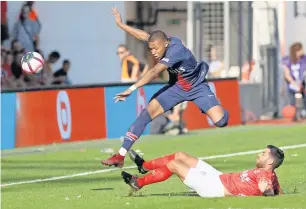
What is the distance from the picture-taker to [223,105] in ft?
94.9

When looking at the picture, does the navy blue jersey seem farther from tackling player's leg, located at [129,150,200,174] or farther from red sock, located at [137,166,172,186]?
red sock, located at [137,166,172,186]

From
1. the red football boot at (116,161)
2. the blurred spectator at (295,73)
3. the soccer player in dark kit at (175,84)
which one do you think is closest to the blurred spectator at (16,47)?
the blurred spectator at (295,73)

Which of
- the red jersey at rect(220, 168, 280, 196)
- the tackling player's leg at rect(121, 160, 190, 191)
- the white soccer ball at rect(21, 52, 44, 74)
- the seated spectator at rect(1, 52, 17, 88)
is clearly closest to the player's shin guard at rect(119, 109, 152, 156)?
the tackling player's leg at rect(121, 160, 190, 191)

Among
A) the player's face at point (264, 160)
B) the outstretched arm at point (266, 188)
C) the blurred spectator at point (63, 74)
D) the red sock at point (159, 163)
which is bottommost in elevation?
the outstretched arm at point (266, 188)

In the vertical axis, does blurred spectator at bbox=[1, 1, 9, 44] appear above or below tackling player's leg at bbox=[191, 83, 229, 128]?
above

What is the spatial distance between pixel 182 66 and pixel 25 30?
1058 centimetres

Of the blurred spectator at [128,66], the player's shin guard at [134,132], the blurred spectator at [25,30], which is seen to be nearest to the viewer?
the player's shin guard at [134,132]

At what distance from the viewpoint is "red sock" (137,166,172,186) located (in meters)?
14.5

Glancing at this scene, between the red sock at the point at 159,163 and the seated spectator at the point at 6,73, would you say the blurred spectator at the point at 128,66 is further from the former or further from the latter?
the red sock at the point at 159,163

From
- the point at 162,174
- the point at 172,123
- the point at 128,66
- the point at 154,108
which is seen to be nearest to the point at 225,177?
the point at 162,174

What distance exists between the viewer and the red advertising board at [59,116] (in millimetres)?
23672

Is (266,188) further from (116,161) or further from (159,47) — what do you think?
(159,47)

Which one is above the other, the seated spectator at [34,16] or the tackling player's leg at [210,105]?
the seated spectator at [34,16]

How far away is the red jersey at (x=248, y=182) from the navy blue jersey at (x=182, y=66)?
3043mm
